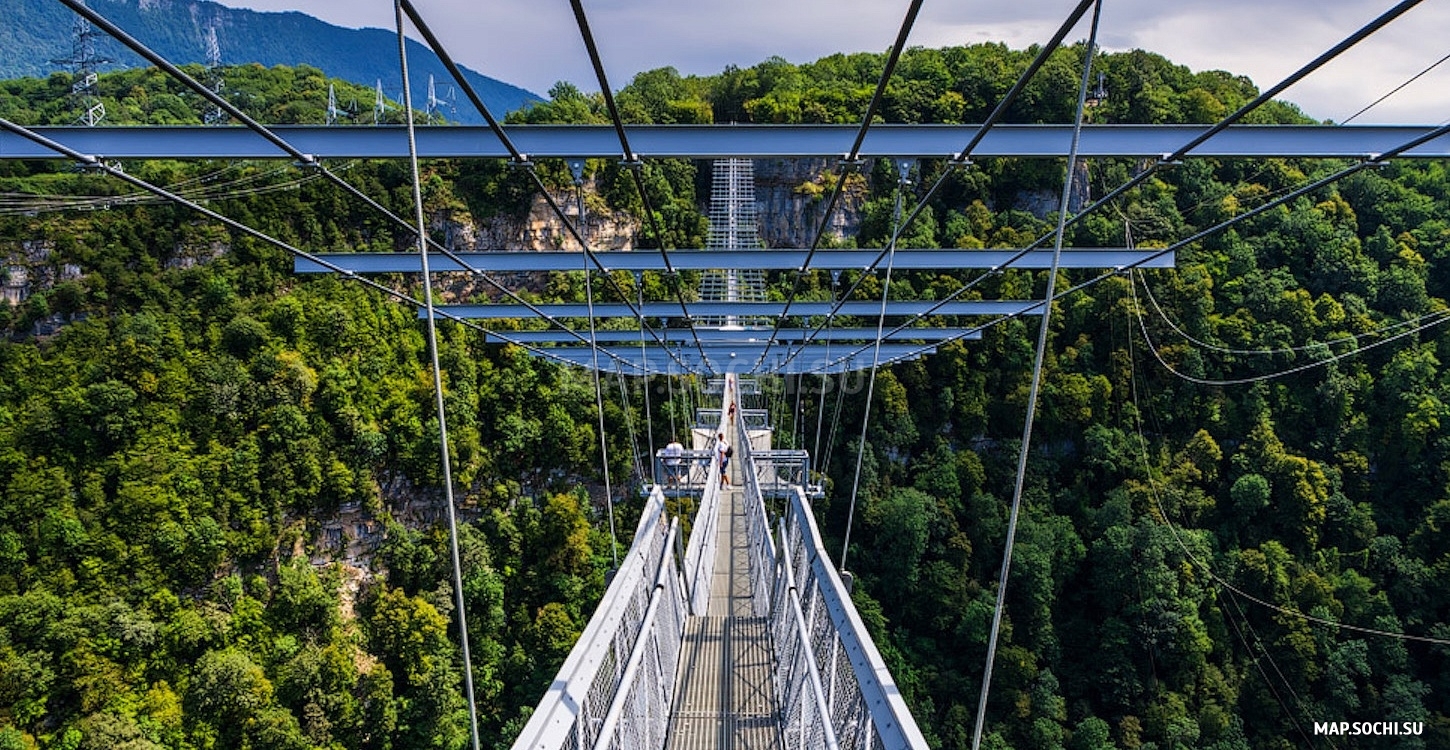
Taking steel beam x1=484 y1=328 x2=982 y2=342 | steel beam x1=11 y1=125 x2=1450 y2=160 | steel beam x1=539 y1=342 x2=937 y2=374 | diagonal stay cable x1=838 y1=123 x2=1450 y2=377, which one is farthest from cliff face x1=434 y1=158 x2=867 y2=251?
steel beam x1=11 y1=125 x2=1450 y2=160

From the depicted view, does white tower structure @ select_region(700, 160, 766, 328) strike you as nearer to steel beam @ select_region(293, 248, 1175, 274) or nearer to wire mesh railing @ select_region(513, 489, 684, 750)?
steel beam @ select_region(293, 248, 1175, 274)

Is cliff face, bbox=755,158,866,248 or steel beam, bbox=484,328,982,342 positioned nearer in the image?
steel beam, bbox=484,328,982,342

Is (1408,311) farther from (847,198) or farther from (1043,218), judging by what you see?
(847,198)

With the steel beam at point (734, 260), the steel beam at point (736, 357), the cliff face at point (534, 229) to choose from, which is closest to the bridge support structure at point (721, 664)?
the steel beam at point (734, 260)

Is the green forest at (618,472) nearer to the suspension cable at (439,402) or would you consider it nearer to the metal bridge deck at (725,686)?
the metal bridge deck at (725,686)

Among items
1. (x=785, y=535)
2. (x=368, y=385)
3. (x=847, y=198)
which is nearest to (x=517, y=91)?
(x=847, y=198)

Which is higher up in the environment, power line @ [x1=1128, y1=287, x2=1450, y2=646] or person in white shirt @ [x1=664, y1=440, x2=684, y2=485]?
person in white shirt @ [x1=664, y1=440, x2=684, y2=485]
